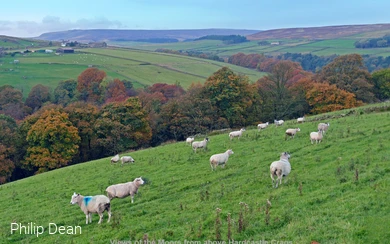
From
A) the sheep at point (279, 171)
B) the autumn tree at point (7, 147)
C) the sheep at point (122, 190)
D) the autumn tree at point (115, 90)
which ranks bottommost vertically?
the autumn tree at point (7, 147)

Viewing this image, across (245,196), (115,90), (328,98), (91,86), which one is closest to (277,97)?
(328,98)

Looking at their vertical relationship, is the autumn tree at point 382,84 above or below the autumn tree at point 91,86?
above

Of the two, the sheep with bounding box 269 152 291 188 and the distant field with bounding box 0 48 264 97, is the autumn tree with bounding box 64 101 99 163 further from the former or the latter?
the distant field with bounding box 0 48 264 97

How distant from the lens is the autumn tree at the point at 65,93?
82312 mm

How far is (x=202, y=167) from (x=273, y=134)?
30.0 feet

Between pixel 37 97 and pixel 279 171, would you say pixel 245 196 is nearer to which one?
pixel 279 171

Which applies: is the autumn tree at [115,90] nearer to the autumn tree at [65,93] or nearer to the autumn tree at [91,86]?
the autumn tree at [91,86]

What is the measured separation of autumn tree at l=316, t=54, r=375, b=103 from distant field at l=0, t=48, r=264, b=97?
41.5 meters

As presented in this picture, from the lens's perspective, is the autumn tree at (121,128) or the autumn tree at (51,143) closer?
the autumn tree at (51,143)

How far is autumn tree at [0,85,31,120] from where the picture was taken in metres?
71.2

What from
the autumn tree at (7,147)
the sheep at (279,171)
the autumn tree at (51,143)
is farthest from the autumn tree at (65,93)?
the sheep at (279,171)

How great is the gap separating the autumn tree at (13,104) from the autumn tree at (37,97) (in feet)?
11.6

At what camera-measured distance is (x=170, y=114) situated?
54.8 m

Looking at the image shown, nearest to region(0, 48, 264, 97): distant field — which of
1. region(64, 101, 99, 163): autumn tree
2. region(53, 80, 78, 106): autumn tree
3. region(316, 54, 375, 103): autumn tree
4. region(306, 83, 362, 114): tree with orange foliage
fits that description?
region(53, 80, 78, 106): autumn tree
